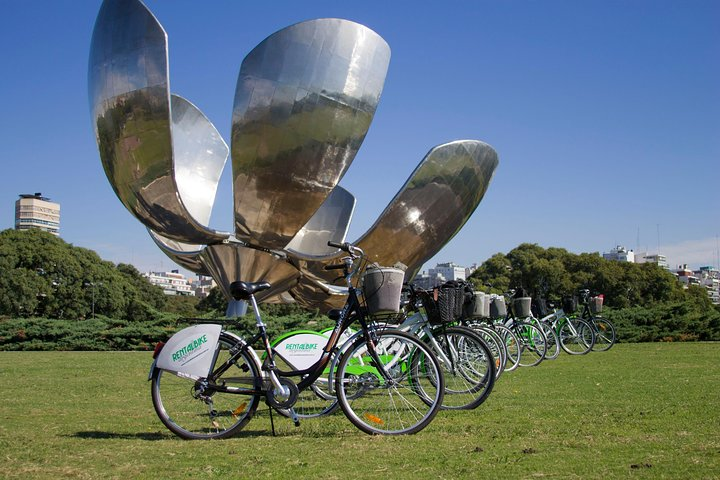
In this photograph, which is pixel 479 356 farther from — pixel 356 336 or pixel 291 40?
pixel 291 40

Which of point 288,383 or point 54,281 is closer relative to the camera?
point 288,383

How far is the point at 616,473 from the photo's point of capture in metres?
3.38

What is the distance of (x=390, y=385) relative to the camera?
493 centimetres

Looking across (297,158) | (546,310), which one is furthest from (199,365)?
(546,310)

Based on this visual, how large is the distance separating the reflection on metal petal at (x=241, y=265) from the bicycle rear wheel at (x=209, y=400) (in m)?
5.56

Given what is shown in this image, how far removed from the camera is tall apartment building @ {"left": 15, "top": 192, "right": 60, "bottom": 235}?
12888 centimetres

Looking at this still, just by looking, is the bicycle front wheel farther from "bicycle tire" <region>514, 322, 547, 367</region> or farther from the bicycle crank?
"bicycle tire" <region>514, 322, 547, 367</region>

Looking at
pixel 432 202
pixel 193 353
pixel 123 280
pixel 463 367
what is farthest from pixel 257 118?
pixel 123 280

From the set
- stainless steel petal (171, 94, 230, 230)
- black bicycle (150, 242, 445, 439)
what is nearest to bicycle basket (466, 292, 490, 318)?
black bicycle (150, 242, 445, 439)

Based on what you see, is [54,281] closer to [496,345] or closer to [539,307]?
[539,307]

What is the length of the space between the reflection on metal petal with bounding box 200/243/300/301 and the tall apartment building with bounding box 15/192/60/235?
12553cm

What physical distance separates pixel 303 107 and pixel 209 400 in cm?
489

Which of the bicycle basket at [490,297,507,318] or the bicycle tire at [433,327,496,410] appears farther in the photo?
the bicycle basket at [490,297,507,318]

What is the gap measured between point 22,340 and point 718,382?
15.9 m
